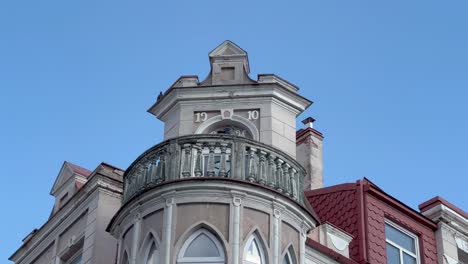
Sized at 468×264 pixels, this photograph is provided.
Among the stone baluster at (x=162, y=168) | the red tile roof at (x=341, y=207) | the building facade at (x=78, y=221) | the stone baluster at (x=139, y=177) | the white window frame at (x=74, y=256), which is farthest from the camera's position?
the red tile roof at (x=341, y=207)

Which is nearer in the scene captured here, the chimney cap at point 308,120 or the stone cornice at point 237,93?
the stone cornice at point 237,93

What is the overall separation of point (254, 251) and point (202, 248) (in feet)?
3.70

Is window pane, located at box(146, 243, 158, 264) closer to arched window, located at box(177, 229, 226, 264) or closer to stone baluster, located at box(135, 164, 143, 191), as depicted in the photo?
arched window, located at box(177, 229, 226, 264)

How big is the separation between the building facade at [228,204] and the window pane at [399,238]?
0.03 meters

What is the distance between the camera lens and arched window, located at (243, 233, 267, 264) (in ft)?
76.3

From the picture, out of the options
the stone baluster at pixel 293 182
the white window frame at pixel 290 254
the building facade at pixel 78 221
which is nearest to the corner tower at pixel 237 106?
the stone baluster at pixel 293 182

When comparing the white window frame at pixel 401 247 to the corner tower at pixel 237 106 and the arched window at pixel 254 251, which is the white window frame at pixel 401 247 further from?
the arched window at pixel 254 251

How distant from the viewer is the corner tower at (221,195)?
23.4 m

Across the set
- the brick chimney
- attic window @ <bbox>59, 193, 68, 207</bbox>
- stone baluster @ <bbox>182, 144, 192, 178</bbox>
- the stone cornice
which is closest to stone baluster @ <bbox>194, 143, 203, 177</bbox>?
stone baluster @ <bbox>182, 144, 192, 178</bbox>

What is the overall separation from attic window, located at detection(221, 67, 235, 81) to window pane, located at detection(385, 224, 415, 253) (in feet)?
19.3

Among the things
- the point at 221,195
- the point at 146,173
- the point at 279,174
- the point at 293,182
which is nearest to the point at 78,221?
the point at 146,173

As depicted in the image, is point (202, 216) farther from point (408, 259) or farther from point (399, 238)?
point (408, 259)

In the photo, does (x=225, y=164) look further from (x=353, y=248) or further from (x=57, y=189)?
(x=57, y=189)

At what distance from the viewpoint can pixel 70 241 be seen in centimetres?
2762
